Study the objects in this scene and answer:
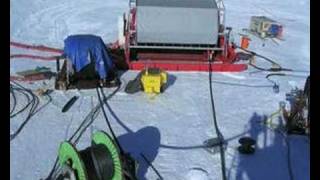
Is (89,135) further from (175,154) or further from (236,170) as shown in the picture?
(236,170)

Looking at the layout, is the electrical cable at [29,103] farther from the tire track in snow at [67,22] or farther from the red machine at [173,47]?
the tire track in snow at [67,22]

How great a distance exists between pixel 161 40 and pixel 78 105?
2.65 metres

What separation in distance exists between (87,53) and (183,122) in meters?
2.41

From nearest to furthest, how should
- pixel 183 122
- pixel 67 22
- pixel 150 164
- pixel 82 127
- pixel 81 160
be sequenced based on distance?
pixel 81 160
pixel 150 164
pixel 82 127
pixel 183 122
pixel 67 22

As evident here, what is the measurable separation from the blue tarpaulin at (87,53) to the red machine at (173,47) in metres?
1.15

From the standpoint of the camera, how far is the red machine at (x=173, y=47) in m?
11.2

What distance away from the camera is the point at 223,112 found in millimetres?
9633

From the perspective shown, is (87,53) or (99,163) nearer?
(99,163)

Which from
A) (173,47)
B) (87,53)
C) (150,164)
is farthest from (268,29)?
(150,164)

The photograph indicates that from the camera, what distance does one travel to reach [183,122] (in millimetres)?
9172

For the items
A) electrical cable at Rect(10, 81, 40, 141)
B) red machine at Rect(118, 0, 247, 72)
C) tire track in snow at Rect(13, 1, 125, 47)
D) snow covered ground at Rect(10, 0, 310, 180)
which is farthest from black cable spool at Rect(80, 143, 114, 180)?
tire track in snow at Rect(13, 1, 125, 47)

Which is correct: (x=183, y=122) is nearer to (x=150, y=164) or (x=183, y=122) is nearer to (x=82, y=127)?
(x=150, y=164)

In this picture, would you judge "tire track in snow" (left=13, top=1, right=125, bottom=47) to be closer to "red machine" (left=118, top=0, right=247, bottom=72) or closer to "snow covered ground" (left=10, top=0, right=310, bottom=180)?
"snow covered ground" (left=10, top=0, right=310, bottom=180)

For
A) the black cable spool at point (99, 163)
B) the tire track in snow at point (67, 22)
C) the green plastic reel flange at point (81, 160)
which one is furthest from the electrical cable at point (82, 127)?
the tire track in snow at point (67, 22)
